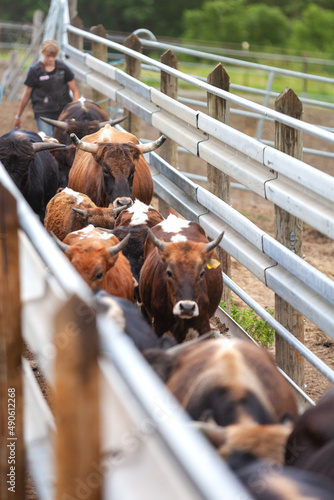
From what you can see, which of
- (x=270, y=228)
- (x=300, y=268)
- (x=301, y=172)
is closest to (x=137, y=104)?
(x=270, y=228)

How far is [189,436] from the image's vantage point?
1.76 m

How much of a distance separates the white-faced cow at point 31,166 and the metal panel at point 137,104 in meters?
0.90

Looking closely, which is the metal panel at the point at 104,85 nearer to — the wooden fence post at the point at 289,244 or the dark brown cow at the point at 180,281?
the dark brown cow at the point at 180,281

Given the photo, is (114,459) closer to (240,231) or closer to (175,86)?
(240,231)

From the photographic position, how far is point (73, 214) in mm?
6438

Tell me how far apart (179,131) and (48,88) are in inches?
176

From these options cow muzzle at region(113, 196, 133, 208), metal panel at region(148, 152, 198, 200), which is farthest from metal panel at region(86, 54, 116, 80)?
cow muzzle at region(113, 196, 133, 208)

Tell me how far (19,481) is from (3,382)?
0.37 m

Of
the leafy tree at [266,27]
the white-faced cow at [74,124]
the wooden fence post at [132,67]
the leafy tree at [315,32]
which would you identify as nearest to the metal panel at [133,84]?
the white-faced cow at [74,124]

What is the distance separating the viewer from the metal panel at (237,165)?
5059 mm

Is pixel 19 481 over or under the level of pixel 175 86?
under

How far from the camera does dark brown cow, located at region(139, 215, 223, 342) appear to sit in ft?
16.8

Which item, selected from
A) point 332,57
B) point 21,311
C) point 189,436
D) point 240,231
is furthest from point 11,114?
point 332,57

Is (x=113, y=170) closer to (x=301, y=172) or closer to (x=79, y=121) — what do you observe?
(x=79, y=121)
